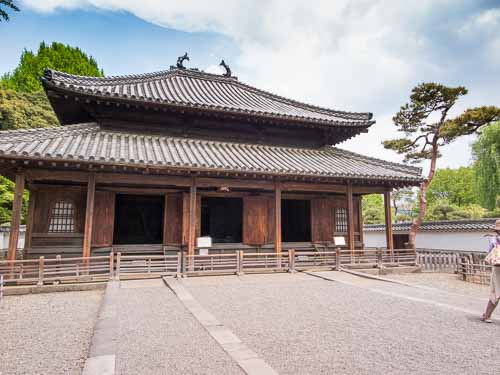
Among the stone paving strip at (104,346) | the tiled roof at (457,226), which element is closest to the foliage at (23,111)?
the stone paving strip at (104,346)

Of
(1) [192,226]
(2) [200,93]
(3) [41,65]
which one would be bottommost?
(1) [192,226]

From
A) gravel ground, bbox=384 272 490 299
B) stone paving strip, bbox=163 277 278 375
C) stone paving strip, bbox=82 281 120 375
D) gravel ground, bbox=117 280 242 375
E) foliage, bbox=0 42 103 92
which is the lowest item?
gravel ground, bbox=384 272 490 299

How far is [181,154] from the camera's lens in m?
10.0

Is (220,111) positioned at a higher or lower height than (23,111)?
lower

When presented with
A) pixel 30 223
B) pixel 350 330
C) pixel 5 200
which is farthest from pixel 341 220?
pixel 5 200

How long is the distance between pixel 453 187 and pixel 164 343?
1757 inches

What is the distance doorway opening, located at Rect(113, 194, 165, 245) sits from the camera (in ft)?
37.6

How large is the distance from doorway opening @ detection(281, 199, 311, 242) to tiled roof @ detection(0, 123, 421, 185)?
6.97 ft

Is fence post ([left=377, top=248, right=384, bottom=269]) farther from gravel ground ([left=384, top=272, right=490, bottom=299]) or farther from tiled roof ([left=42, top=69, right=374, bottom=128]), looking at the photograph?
tiled roof ([left=42, top=69, right=374, bottom=128])

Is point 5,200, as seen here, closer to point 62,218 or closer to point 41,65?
point 62,218

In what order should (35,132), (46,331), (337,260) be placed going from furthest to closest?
(337,260)
(35,132)
(46,331)

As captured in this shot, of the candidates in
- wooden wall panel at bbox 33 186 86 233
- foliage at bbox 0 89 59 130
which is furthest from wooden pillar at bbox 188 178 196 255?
foliage at bbox 0 89 59 130

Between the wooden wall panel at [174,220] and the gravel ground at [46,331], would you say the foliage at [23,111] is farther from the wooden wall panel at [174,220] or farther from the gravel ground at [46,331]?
the gravel ground at [46,331]

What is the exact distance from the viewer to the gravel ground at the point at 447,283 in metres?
8.69
